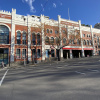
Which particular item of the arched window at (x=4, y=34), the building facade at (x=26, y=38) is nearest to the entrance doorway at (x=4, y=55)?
the building facade at (x=26, y=38)

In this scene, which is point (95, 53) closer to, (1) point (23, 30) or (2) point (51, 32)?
(2) point (51, 32)

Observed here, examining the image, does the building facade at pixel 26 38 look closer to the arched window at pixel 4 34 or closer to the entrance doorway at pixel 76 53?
the arched window at pixel 4 34

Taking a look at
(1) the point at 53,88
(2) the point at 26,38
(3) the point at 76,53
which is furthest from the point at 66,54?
(1) the point at 53,88

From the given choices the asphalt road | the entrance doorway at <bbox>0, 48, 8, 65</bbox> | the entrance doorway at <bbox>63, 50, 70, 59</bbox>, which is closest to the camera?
the asphalt road

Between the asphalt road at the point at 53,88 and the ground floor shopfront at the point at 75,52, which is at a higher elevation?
the ground floor shopfront at the point at 75,52

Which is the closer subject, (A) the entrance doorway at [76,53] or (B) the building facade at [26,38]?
(B) the building facade at [26,38]

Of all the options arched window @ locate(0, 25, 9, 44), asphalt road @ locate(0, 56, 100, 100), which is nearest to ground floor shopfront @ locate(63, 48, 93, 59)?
arched window @ locate(0, 25, 9, 44)

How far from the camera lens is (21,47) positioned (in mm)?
24484

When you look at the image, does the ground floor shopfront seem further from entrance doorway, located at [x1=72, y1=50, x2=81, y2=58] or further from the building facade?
the building facade

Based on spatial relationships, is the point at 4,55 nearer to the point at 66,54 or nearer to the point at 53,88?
the point at 66,54

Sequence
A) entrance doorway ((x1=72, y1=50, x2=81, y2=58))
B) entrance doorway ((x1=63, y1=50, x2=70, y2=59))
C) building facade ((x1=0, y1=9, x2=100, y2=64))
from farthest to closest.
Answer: entrance doorway ((x1=72, y1=50, x2=81, y2=58)) → entrance doorway ((x1=63, y1=50, x2=70, y2=59)) → building facade ((x1=0, y1=9, x2=100, y2=64))

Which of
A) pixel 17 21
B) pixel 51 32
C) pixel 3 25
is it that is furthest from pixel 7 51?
pixel 51 32

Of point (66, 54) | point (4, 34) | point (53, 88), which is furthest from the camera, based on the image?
point (66, 54)

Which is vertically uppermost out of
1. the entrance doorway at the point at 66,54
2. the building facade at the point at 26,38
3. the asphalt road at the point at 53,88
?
the building facade at the point at 26,38
